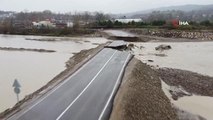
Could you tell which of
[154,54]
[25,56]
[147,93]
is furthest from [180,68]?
[25,56]

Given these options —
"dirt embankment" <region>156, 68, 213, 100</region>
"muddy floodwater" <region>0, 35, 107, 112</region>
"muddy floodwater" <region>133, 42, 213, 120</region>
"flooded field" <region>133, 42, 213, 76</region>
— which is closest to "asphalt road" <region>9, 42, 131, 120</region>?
"muddy floodwater" <region>0, 35, 107, 112</region>

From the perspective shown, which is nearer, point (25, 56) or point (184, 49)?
point (25, 56)

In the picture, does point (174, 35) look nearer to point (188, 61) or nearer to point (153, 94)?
point (188, 61)

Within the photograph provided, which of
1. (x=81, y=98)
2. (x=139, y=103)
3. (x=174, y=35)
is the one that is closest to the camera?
(x=139, y=103)

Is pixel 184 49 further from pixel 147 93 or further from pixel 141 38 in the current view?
pixel 147 93

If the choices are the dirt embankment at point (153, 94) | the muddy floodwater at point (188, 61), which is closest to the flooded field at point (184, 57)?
the muddy floodwater at point (188, 61)

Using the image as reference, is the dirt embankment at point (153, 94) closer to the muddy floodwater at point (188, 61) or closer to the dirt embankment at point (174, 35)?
the muddy floodwater at point (188, 61)

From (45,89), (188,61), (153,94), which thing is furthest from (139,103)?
(188,61)
